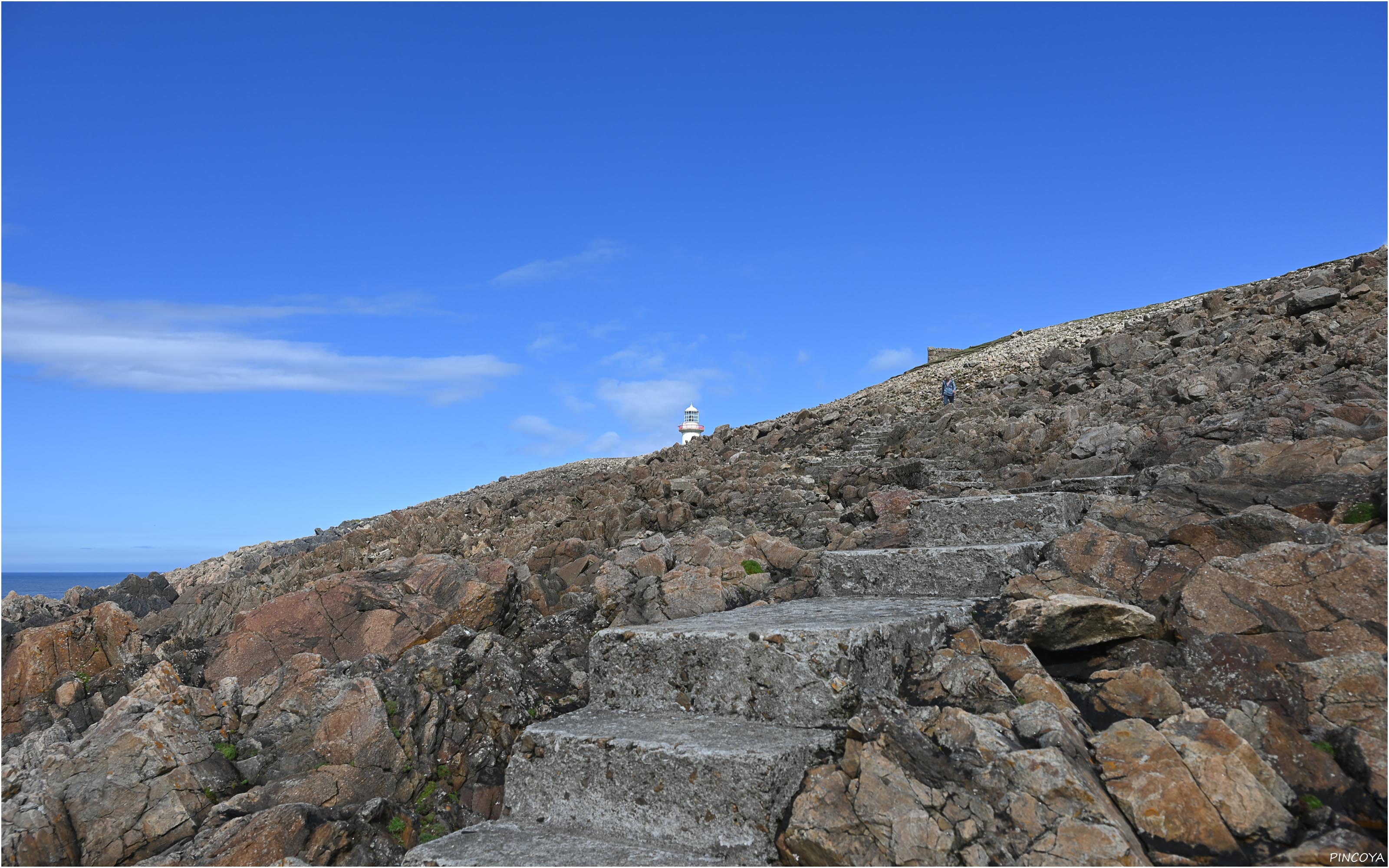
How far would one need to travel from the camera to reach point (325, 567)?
1261cm

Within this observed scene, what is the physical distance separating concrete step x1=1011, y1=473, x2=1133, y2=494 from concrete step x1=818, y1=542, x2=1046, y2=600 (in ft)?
4.54

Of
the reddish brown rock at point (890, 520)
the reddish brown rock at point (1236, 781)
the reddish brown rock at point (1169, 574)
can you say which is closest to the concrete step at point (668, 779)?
the reddish brown rock at point (1236, 781)

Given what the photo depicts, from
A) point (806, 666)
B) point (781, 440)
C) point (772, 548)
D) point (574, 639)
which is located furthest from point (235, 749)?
point (781, 440)

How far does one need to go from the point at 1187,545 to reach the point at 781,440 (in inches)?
449

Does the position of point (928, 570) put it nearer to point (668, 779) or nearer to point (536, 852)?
point (668, 779)

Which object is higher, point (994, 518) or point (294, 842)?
point (994, 518)

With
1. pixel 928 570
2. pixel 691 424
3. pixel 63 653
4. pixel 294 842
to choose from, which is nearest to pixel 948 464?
pixel 928 570

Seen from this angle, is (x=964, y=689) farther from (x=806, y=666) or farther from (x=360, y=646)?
(x=360, y=646)

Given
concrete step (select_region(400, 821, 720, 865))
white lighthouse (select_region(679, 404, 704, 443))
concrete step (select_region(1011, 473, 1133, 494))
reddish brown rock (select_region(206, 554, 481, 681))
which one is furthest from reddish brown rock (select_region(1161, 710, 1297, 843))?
white lighthouse (select_region(679, 404, 704, 443))

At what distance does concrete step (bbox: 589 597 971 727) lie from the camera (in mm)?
3779

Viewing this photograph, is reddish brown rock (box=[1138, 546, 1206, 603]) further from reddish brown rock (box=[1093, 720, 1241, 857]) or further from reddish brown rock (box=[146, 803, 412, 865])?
reddish brown rock (box=[146, 803, 412, 865])

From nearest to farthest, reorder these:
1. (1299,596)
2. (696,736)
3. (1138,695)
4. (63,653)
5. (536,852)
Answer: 1. (536,852)
2. (1138,695)
3. (696,736)
4. (1299,596)
5. (63,653)

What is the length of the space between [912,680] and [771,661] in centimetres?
75

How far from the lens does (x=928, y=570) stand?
17.6ft
